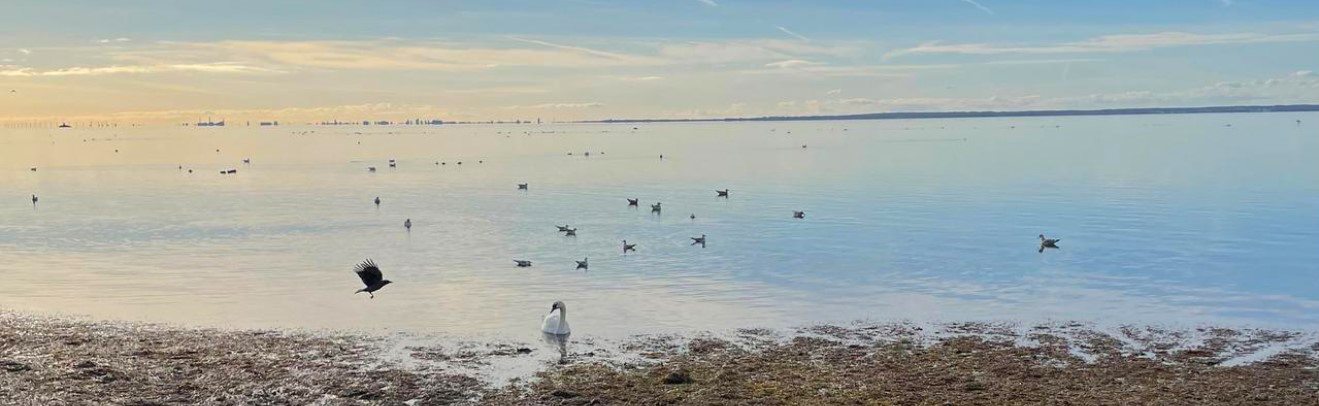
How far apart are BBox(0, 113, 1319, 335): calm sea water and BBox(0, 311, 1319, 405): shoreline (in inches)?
76.2

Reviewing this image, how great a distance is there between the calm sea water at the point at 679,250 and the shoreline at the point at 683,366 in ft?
6.35

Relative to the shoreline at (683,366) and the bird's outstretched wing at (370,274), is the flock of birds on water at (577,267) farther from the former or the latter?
the shoreline at (683,366)

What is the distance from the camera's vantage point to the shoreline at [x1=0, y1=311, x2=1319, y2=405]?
16.5 m

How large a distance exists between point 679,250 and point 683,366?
17.7 m

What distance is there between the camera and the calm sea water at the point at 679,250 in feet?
82.7

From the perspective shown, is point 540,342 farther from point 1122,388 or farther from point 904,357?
point 1122,388

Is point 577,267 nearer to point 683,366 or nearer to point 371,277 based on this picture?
point 371,277

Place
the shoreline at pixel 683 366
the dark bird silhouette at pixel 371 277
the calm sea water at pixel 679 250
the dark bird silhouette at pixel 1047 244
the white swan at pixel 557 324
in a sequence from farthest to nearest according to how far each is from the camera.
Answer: the dark bird silhouette at pixel 1047 244 < the dark bird silhouette at pixel 371 277 < the calm sea water at pixel 679 250 < the white swan at pixel 557 324 < the shoreline at pixel 683 366

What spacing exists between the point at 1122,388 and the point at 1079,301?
9636mm

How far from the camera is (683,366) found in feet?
61.4

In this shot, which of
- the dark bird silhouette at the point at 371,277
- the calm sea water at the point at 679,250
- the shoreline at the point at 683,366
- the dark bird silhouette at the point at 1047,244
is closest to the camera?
the shoreline at the point at 683,366

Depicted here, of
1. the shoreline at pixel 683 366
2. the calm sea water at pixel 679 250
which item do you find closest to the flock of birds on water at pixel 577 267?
the calm sea water at pixel 679 250

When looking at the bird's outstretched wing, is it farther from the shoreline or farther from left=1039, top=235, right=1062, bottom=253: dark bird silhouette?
left=1039, top=235, right=1062, bottom=253: dark bird silhouette

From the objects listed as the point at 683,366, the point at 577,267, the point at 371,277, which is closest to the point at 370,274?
the point at 371,277
